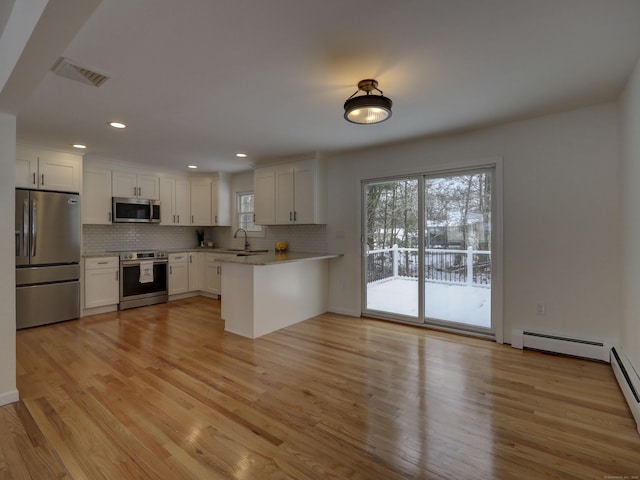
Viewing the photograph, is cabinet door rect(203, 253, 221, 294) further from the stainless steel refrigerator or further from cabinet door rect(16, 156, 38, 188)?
cabinet door rect(16, 156, 38, 188)

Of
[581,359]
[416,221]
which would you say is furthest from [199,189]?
[581,359]

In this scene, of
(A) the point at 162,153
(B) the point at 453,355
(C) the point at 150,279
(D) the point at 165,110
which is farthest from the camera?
(C) the point at 150,279

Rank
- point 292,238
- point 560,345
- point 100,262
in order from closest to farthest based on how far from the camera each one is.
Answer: point 560,345
point 100,262
point 292,238

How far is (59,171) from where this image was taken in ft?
14.2

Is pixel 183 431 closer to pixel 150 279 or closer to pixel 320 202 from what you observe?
pixel 320 202

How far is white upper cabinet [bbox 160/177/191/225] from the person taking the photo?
5.72 m

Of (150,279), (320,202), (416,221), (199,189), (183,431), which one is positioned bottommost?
(183,431)

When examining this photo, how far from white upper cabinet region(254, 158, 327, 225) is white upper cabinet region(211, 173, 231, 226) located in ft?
3.93

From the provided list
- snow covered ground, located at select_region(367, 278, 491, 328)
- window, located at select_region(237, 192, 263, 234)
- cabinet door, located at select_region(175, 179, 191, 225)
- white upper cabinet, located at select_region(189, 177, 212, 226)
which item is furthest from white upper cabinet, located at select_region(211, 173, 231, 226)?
snow covered ground, located at select_region(367, 278, 491, 328)

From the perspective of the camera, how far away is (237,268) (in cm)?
389

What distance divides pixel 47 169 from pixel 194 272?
2651 millimetres

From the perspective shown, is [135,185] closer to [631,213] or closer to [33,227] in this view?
[33,227]

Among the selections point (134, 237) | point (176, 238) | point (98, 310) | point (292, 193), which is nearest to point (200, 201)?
point (176, 238)

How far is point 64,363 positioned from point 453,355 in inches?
149
